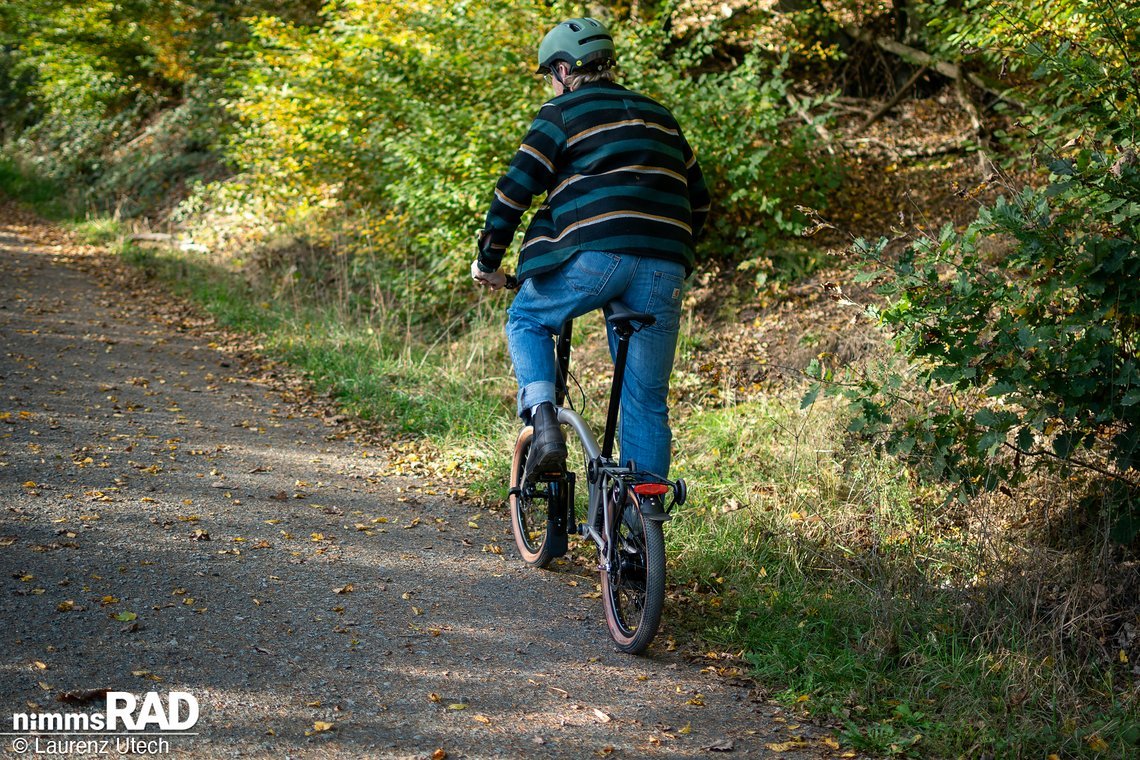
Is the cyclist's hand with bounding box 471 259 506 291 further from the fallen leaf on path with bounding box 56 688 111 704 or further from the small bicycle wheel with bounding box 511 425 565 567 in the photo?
the fallen leaf on path with bounding box 56 688 111 704

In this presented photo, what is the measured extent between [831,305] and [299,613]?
539 centimetres

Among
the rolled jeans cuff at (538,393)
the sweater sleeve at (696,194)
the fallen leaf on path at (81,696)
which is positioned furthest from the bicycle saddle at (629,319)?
the fallen leaf on path at (81,696)

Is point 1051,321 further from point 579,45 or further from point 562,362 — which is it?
point 579,45

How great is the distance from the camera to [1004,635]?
3883mm

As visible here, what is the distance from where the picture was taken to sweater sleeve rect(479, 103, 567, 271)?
4.02 meters

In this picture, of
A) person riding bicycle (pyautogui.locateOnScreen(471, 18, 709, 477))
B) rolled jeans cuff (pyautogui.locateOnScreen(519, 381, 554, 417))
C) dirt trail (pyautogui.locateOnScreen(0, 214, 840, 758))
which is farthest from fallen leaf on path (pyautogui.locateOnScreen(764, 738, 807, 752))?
rolled jeans cuff (pyautogui.locateOnScreen(519, 381, 554, 417))

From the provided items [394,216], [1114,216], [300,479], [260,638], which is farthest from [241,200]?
[1114,216]

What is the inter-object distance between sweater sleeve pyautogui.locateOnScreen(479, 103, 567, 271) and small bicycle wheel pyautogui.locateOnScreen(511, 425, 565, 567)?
90 centimetres

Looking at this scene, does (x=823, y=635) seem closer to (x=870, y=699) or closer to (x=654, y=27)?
(x=870, y=699)

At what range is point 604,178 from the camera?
13.0 ft

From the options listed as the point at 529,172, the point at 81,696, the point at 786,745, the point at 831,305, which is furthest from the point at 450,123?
the point at 786,745

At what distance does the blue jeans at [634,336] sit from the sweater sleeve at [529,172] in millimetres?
269

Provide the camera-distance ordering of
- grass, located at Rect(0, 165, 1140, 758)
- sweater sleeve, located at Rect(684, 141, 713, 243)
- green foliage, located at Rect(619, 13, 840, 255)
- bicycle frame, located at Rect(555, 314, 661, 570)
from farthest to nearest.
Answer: green foliage, located at Rect(619, 13, 840, 255) → sweater sleeve, located at Rect(684, 141, 713, 243) → bicycle frame, located at Rect(555, 314, 661, 570) → grass, located at Rect(0, 165, 1140, 758)

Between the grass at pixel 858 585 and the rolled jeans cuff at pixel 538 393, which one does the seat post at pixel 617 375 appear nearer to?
the rolled jeans cuff at pixel 538 393
